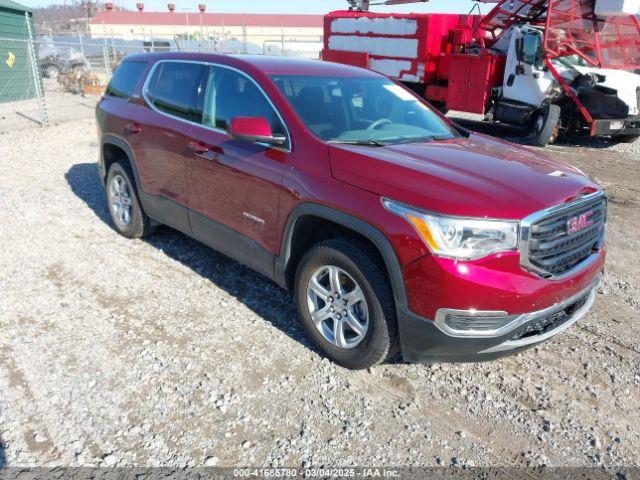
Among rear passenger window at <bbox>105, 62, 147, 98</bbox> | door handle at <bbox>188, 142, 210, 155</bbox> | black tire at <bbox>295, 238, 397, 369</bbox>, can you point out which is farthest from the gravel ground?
rear passenger window at <bbox>105, 62, 147, 98</bbox>

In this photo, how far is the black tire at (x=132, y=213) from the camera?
5155mm

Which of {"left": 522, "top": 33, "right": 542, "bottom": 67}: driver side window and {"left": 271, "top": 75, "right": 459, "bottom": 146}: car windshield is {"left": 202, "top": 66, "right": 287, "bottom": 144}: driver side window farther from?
{"left": 522, "top": 33, "right": 542, "bottom": 67}: driver side window

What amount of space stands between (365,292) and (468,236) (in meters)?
0.68

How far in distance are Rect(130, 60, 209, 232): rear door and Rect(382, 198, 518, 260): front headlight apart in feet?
7.60

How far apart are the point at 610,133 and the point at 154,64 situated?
9271mm

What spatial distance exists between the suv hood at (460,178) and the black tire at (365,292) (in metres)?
0.39

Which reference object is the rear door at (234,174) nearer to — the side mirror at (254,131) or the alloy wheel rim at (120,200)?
the side mirror at (254,131)

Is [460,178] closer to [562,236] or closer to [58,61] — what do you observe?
[562,236]

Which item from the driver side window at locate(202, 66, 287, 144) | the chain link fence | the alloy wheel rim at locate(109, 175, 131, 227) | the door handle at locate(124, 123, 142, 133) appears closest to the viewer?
the driver side window at locate(202, 66, 287, 144)

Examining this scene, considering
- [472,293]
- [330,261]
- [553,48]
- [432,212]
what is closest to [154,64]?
[330,261]

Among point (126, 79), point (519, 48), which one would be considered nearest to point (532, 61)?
point (519, 48)

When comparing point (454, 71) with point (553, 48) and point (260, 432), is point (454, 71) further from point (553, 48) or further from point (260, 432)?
point (260, 432)

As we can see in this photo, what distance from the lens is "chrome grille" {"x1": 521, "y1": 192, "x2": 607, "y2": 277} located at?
2717 millimetres

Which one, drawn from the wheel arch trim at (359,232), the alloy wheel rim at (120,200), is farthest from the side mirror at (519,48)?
the wheel arch trim at (359,232)
